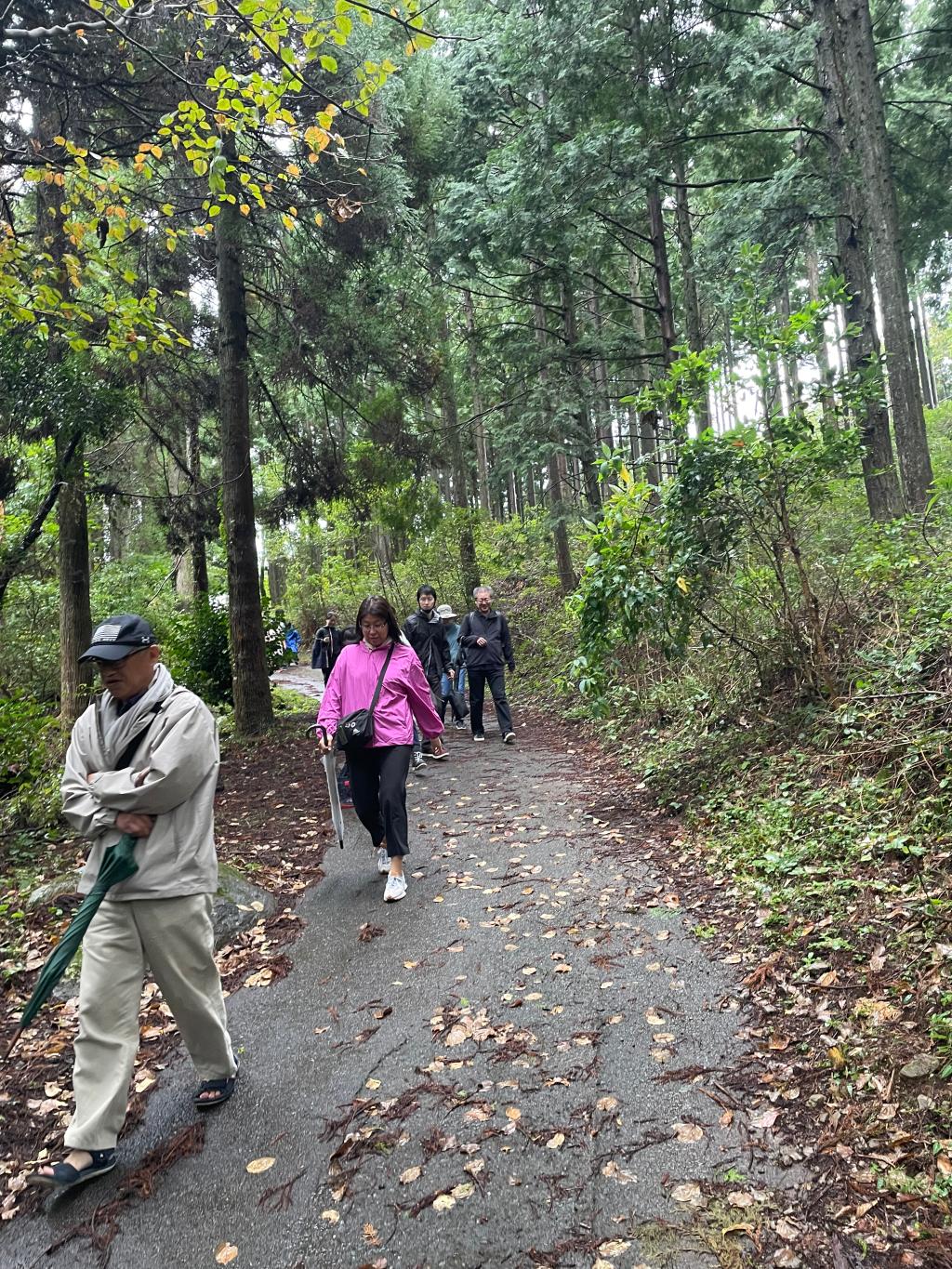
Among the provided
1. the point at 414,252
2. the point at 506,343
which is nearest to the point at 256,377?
the point at 414,252

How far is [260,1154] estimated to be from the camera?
10.3ft

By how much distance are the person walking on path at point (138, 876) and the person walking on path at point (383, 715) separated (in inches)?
90.2

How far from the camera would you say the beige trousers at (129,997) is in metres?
3.05

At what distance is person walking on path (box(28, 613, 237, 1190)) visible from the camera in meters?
3.09

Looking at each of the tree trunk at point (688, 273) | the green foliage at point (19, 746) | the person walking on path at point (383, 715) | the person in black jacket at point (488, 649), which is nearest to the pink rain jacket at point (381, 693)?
the person walking on path at point (383, 715)

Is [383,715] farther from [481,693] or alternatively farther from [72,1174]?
[481,693]

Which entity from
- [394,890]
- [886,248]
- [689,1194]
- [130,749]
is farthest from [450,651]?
[689,1194]

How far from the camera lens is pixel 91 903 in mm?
3146

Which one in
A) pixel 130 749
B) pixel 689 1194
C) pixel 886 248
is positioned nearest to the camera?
pixel 689 1194

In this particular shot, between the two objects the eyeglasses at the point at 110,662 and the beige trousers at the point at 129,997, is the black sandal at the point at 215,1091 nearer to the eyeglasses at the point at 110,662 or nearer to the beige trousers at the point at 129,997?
the beige trousers at the point at 129,997

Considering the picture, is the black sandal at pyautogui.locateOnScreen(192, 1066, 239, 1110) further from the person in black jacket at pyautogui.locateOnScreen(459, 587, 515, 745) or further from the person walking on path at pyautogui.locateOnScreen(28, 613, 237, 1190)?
the person in black jacket at pyautogui.locateOnScreen(459, 587, 515, 745)

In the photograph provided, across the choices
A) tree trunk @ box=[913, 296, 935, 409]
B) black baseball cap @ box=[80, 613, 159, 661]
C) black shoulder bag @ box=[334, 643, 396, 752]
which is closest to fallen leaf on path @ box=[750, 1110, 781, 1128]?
black baseball cap @ box=[80, 613, 159, 661]

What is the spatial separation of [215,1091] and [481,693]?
867cm

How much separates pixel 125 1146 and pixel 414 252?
41.7 ft
